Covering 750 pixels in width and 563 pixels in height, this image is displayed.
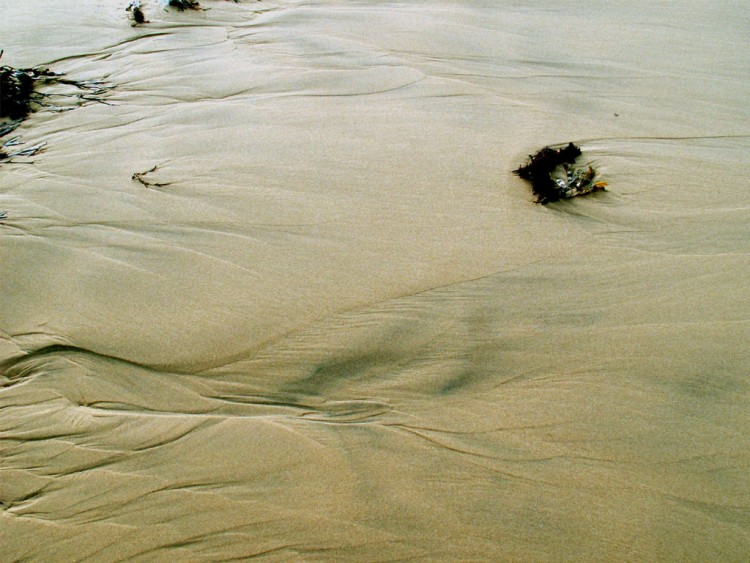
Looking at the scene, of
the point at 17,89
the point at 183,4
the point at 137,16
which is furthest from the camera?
the point at 183,4

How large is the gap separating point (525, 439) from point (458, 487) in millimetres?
245

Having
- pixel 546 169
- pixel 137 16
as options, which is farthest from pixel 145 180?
pixel 137 16

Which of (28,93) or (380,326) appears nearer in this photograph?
(380,326)

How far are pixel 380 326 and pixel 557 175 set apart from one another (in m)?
1.33

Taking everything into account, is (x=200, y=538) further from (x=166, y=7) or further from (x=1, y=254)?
Result: (x=166, y=7)

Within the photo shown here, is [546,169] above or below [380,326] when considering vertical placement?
above

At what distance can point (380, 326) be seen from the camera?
69.5 inches

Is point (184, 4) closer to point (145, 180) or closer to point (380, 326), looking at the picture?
point (145, 180)

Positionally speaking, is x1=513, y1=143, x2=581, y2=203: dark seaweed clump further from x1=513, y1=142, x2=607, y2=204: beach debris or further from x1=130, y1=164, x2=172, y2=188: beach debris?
x1=130, y1=164, x2=172, y2=188: beach debris

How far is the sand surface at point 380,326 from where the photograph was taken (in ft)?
4.19

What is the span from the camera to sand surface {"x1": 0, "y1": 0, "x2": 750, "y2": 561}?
1.28 m

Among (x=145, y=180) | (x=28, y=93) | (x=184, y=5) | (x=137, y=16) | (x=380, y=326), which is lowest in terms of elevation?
(x=380, y=326)

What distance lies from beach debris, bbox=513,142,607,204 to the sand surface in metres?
0.07

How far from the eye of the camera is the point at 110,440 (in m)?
1.49
